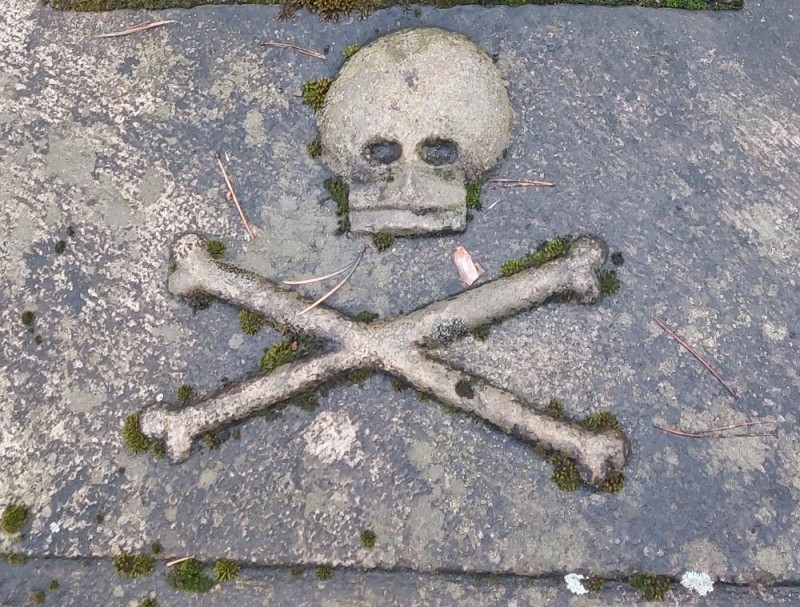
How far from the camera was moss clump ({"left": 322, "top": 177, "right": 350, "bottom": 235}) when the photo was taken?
2.86 metres

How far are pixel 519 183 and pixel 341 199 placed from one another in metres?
0.74

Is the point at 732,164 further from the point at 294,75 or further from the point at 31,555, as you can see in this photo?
the point at 31,555

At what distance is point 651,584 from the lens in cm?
258

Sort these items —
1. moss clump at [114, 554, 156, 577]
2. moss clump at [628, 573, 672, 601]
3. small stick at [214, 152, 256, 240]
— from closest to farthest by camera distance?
moss clump at [628, 573, 672, 601], moss clump at [114, 554, 156, 577], small stick at [214, 152, 256, 240]

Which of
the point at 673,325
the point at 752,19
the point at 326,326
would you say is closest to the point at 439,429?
the point at 326,326

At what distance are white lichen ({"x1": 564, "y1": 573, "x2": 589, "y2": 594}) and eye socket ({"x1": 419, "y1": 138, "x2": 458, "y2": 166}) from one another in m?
1.65

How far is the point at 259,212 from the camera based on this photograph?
290 cm

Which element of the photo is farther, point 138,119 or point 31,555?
→ point 138,119

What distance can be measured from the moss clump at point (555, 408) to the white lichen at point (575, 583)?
0.59 meters

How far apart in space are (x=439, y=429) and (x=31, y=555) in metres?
1.67

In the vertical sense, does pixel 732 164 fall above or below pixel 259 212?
above

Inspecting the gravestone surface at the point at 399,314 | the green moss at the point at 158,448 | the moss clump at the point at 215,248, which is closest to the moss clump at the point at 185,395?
the gravestone surface at the point at 399,314

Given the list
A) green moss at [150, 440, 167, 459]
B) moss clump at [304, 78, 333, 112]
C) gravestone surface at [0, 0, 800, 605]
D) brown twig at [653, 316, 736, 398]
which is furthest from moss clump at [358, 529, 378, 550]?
moss clump at [304, 78, 333, 112]

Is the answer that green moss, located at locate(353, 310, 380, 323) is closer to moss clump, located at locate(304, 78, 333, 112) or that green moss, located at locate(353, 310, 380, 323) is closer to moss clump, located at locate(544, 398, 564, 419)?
moss clump, located at locate(544, 398, 564, 419)
